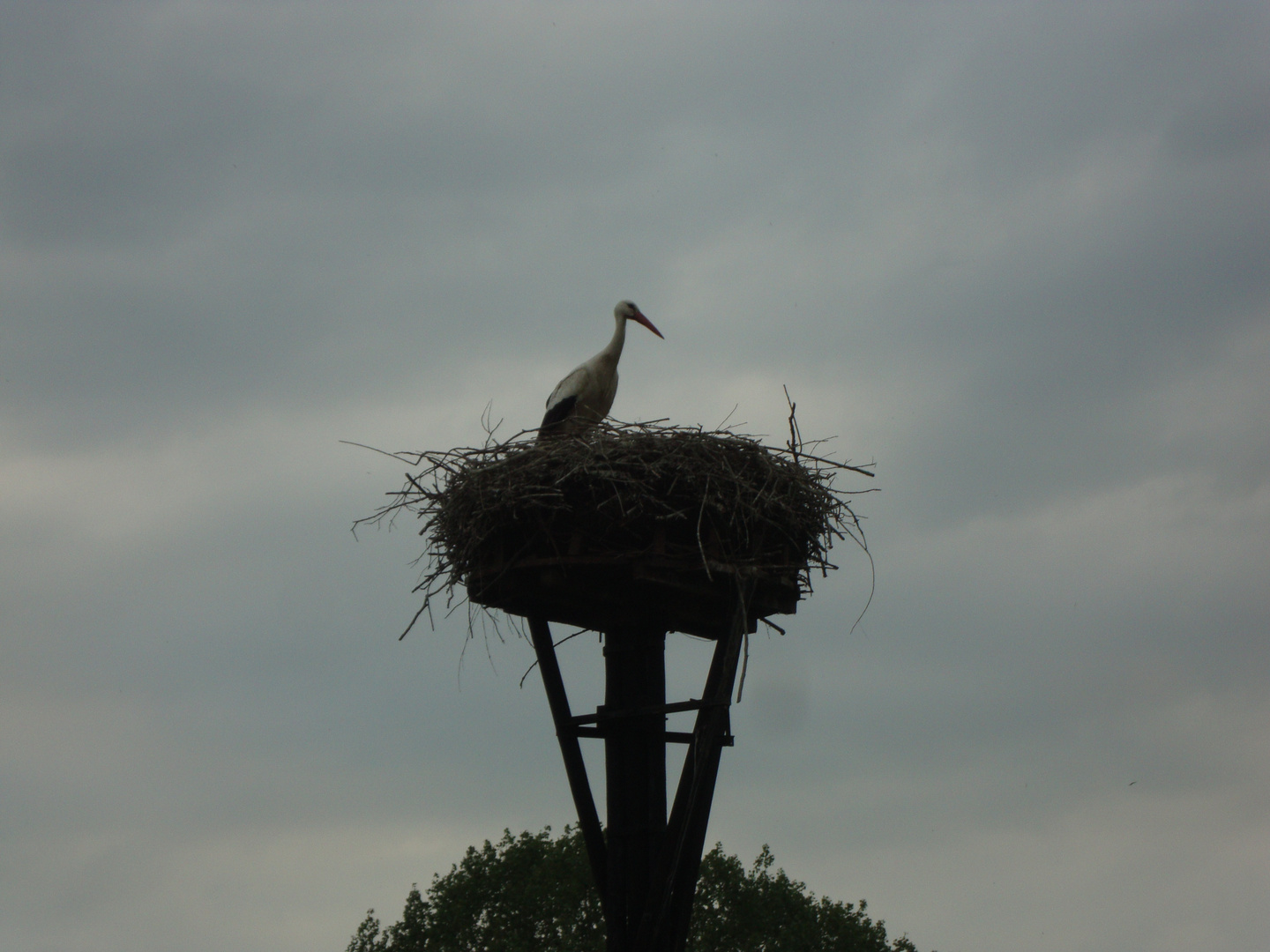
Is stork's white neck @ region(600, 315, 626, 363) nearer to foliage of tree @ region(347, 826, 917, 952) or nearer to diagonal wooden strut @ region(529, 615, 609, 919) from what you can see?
diagonal wooden strut @ region(529, 615, 609, 919)

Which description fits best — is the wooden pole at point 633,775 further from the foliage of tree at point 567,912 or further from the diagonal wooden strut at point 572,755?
the foliage of tree at point 567,912

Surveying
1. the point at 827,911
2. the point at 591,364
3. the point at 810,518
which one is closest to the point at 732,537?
the point at 810,518

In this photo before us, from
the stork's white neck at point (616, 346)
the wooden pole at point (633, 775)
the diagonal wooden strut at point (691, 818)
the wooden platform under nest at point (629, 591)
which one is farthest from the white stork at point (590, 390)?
the diagonal wooden strut at point (691, 818)

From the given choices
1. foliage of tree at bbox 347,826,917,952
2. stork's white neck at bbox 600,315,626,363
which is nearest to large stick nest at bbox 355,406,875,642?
stork's white neck at bbox 600,315,626,363

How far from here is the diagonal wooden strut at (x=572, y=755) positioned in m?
5.83

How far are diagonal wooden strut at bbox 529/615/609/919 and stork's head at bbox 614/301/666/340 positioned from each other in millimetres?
3792

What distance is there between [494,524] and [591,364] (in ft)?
9.28

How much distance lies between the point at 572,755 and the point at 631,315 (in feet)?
15.0

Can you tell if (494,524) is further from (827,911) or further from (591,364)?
(827,911)

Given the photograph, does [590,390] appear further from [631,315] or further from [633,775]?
[633,775]

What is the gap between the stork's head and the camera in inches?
378

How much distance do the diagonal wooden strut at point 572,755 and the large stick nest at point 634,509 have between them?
1.39 feet

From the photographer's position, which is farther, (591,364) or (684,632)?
(591,364)

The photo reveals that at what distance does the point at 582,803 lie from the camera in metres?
5.93
